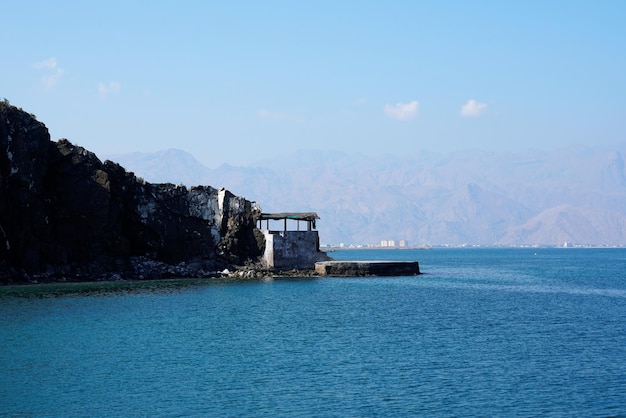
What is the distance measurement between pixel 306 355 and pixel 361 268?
56067 millimetres

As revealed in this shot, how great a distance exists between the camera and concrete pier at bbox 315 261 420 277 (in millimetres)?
91875

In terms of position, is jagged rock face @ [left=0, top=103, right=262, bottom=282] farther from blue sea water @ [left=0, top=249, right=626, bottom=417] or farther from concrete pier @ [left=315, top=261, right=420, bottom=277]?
blue sea water @ [left=0, top=249, right=626, bottom=417]

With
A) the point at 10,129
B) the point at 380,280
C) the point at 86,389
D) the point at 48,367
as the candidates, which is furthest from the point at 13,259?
the point at 86,389

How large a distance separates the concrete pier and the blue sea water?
22.6 metres

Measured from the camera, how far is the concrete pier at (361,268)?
91875 mm

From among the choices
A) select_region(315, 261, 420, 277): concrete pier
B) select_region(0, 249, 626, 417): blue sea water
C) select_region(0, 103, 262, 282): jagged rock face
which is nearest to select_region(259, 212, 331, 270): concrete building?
select_region(315, 261, 420, 277): concrete pier

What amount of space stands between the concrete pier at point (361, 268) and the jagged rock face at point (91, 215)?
834 cm

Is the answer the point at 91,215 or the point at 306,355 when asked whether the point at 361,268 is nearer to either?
A: the point at 91,215

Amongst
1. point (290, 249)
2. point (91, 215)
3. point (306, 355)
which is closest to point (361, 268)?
point (290, 249)

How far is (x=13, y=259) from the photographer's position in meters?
76.6

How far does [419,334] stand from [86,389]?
21.1 meters

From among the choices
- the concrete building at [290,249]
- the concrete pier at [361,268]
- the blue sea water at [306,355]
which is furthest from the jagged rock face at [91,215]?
the blue sea water at [306,355]

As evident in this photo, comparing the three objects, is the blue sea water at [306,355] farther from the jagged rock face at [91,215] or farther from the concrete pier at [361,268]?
the concrete pier at [361,268]

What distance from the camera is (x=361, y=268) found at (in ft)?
310
